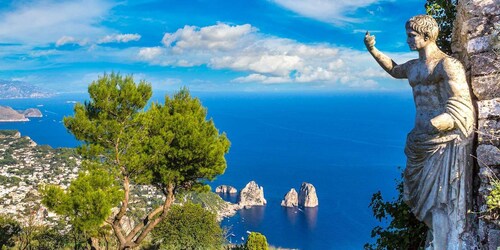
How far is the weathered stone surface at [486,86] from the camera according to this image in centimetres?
319

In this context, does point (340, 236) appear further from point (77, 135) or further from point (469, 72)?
point (469, 72)

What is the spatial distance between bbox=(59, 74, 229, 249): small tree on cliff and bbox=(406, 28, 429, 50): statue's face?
22.8ft

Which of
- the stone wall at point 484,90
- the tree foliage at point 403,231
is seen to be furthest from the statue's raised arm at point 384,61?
the tree foliage at point 403,231

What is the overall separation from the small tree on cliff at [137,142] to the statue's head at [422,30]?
698 centimetres

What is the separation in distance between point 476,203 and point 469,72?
3.58 feet

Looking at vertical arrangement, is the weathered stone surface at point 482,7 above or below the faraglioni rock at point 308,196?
above

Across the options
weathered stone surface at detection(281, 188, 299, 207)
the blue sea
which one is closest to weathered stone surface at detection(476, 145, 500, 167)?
the blue sea

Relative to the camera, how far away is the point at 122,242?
9.55m

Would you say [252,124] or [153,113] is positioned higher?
[153,113]

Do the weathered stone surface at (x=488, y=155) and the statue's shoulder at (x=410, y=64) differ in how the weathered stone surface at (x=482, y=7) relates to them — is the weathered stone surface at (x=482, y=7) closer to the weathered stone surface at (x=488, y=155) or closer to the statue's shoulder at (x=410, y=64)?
the statue's shoulder at (x=410, y=64)

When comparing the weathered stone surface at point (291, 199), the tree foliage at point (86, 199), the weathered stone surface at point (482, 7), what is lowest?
the weathered stone surface at point (291, 199)

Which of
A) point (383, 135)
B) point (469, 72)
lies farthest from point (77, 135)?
point (383, 135)

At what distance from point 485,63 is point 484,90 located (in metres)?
0.22

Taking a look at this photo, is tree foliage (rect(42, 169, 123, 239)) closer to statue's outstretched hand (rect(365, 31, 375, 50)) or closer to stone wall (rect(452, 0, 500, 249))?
statue's outstretched hand (rect(365, 31, 375, 50))
